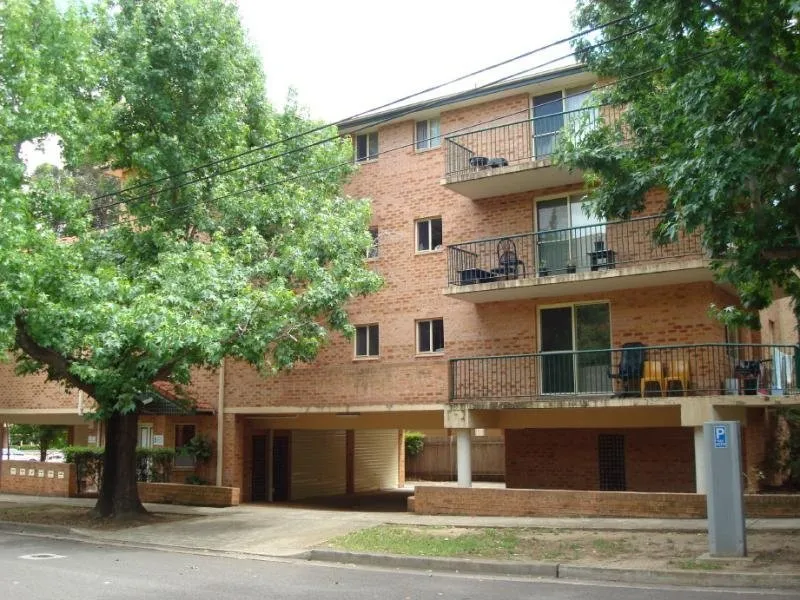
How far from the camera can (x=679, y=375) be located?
17.6 m

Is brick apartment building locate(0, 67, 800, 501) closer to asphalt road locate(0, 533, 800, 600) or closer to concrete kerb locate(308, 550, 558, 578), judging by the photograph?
concrete kerb locate(308, 550, 558, 578)

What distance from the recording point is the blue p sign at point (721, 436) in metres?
11.9

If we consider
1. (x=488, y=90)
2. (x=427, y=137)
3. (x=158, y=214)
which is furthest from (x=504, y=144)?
(x=158, y=214)

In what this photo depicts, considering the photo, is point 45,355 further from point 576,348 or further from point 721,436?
point 721,436

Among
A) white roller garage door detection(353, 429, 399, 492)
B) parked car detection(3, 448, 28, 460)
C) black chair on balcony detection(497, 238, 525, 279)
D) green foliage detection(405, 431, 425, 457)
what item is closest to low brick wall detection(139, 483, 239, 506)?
white roller garage door detection(353, 429, 399, 492)

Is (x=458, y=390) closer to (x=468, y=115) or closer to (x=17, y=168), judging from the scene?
(x=468, y=115)

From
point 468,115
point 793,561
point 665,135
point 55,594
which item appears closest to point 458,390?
point 468,115

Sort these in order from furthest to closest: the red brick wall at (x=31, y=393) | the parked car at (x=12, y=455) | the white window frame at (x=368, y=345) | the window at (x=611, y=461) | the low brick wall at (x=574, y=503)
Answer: the parked car at (x=12, y=455)
the red brick wall at (x=31, y=393)
the white window frame at (x=368, y=345)
the window at (x=611, y=461)
the low brick wall at (x=574, y=503)

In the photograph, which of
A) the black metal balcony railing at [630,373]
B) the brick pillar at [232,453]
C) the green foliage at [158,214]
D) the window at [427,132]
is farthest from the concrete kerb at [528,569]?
the window at [427,132]

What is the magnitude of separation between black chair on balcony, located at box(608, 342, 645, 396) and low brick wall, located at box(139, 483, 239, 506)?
33.4ft

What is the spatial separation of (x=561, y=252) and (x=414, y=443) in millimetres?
15797

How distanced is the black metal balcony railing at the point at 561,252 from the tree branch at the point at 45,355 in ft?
28.2

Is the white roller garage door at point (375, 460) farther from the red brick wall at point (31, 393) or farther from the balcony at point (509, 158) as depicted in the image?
the balcony at point (509, 158)

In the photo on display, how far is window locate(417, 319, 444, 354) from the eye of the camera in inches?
848
